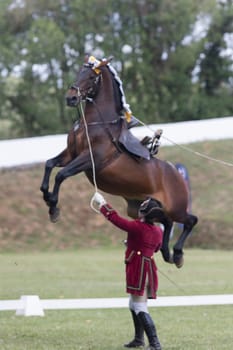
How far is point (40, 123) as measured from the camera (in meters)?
46.6

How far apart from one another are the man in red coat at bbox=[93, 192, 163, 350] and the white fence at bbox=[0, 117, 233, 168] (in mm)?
18057

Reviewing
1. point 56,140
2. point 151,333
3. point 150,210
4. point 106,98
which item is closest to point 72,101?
point 106,98

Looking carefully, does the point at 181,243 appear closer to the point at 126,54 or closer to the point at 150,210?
the point at 150,210

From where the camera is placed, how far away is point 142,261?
8609mm

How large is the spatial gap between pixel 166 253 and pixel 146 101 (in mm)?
36719

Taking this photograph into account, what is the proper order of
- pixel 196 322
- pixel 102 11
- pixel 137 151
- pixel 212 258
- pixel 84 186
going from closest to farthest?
pixel 137 151 → pixel 196 322 → pixel 212 258 → pixel 84 186 → pixel 102 11

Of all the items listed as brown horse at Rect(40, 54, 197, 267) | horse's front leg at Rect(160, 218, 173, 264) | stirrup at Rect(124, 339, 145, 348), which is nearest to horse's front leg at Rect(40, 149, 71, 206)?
brown horse at Rect(40, 54, 197, 267)

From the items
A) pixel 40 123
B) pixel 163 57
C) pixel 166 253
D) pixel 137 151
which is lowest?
pixel 40 123

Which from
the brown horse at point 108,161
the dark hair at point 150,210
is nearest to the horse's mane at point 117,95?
the brown horse at point 108,161

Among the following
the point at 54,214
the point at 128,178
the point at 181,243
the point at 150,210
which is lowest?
the point at 181,243

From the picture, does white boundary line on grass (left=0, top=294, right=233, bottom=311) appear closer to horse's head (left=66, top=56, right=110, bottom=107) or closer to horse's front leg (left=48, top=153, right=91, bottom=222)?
horse's front leg (left=48, top=153, right=91, bottom=222)

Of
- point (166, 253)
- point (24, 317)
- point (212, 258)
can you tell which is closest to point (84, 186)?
point (212, 258)

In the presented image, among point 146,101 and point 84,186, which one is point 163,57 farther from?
point 84,186

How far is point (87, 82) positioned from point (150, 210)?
5.31 ft
